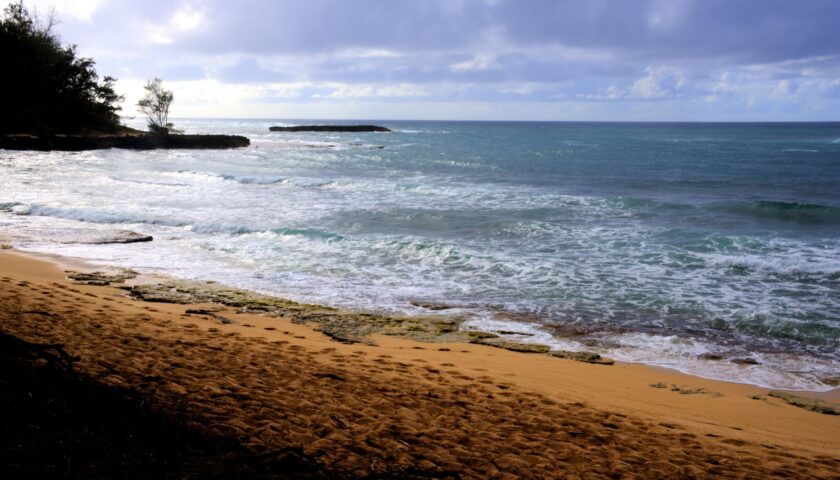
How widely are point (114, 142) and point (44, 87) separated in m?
9.47

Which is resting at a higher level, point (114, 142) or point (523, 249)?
point (114, 142)

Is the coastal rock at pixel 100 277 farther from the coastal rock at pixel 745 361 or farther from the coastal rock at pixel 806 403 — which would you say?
the coastal rock at pixel 806 403

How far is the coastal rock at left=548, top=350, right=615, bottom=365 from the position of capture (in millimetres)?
8367

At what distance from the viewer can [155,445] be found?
13.4 feet

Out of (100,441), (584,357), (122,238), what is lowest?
(584,357)

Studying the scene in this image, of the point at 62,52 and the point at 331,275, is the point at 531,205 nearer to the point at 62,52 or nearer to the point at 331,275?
the point at 331,275

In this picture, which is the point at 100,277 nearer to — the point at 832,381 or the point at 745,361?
the point at 745,361

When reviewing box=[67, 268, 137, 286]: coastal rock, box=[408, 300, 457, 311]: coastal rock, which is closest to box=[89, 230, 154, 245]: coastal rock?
box=[67, 268, 137, 286]: coastal rock

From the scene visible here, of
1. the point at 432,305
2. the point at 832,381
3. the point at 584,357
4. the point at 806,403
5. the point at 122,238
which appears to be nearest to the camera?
the point at 806,403

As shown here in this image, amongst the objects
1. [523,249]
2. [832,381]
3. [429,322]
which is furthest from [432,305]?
[832,381]

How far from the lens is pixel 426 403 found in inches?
237

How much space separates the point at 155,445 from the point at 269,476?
31.6 inches

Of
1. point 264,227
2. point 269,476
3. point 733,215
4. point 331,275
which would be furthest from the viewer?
point 733,215

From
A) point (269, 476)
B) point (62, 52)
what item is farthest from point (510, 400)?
point (62, 52)
